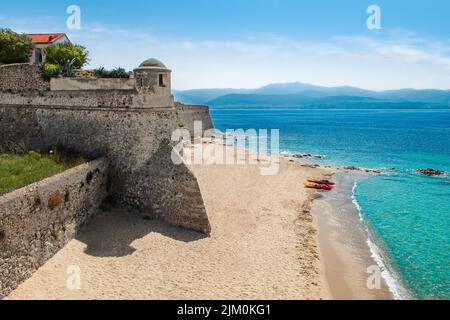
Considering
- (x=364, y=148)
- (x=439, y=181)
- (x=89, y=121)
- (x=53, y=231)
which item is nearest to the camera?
(x=53, y=231)

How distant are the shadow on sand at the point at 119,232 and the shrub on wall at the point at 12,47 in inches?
626

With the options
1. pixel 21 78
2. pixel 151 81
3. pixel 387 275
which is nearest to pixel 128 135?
pixel 151 81

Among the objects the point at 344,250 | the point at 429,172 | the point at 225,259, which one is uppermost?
the point at 429,172

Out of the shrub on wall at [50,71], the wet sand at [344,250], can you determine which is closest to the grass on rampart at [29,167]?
the shrub on wall at [50,71]

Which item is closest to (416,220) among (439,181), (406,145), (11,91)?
(439,181)

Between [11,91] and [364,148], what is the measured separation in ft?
192

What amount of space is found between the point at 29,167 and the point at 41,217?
3392 mm

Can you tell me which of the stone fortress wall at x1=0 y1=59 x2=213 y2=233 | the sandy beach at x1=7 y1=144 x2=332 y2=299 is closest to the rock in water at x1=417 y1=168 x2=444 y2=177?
the sandy beach at x1=7 y1=144 x2=332 y2=299

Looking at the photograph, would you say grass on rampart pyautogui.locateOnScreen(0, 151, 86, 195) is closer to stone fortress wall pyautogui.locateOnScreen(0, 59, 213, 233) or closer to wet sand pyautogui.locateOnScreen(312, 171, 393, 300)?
stone fortress wall pyautogui.locateOnScreen(0, 59, 213, 233)

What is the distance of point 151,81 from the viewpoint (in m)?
19.0

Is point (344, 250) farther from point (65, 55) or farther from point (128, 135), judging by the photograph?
point (65, 55)

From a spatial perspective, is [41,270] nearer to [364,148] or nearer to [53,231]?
[53,231]

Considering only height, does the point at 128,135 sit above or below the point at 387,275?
above

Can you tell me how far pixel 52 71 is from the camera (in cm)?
2161
